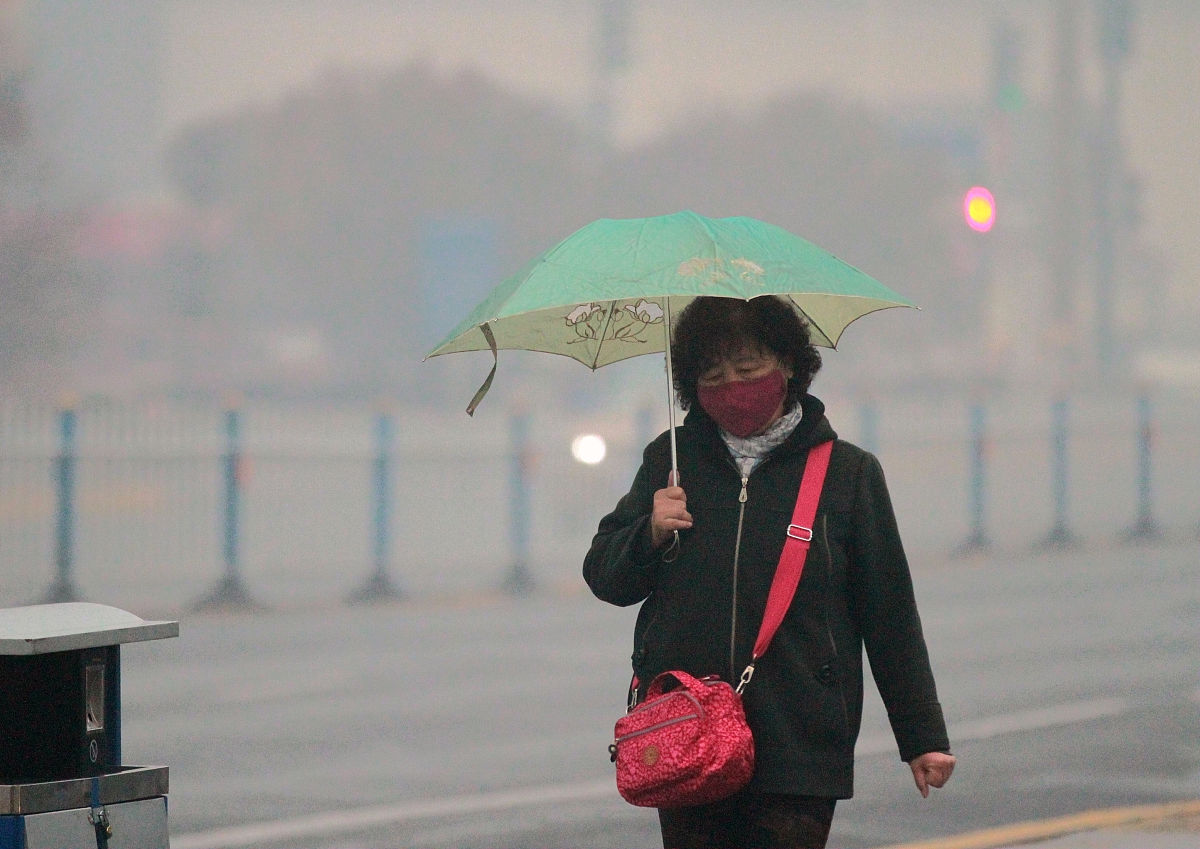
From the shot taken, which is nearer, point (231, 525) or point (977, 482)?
point (231, 525)

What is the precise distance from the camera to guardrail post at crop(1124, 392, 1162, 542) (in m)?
20.6

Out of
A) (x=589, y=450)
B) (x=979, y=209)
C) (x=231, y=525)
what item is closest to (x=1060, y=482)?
(x=589, y=450)

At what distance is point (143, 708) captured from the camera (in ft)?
33.4

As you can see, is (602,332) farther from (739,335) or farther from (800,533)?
(800,533)

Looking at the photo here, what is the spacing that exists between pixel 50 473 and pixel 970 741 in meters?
8.47

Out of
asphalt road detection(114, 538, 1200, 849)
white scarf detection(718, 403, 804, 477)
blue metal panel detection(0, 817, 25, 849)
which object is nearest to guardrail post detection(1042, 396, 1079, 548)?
asphalt road detection(114, 538, 1200, 849)

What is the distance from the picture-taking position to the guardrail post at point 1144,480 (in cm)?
2056

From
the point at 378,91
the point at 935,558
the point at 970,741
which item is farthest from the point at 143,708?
the point at 378,91

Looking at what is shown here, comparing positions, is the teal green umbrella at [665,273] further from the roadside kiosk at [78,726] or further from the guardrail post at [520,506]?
the guardrail post at [520,506]

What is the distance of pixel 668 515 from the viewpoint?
143 inches

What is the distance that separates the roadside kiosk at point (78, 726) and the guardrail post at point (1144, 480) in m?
18.0

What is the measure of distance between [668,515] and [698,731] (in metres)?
0.42

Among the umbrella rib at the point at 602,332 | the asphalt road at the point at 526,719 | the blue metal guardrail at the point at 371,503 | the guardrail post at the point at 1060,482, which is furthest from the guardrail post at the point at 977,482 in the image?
the umbrella rib at the point at 602,332

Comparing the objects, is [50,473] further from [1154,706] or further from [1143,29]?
[1143,29]
